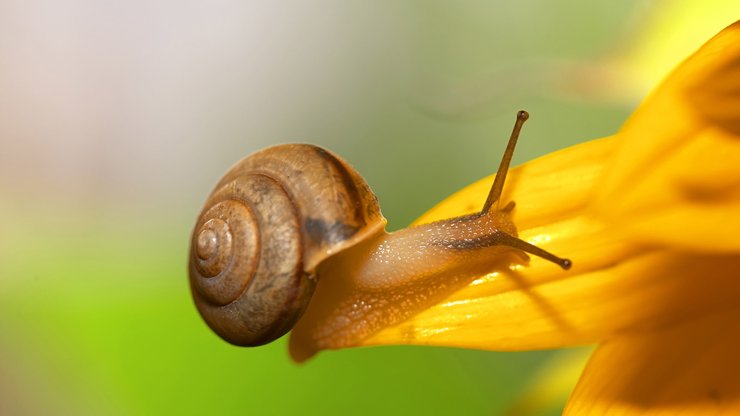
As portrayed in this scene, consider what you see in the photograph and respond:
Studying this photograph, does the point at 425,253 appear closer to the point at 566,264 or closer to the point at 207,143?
the point at 566,264

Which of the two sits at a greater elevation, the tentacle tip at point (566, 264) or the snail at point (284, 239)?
the snail at point (284, 239)

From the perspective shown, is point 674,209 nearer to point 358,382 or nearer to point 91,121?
point 358,382

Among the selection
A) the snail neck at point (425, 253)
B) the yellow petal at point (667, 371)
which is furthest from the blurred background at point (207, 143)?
the yellow petal at point (667, 371)

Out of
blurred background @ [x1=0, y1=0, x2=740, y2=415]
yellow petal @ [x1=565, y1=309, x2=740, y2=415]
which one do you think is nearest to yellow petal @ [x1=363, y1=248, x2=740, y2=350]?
yellow petal @ [x1=565, y1=309, x2=740, y2=415]

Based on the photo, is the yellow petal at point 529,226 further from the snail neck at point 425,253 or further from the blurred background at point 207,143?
the blurred background at point 207,143

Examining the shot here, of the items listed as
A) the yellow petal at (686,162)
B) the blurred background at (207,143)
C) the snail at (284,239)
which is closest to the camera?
the yellow petal at (686,162)
